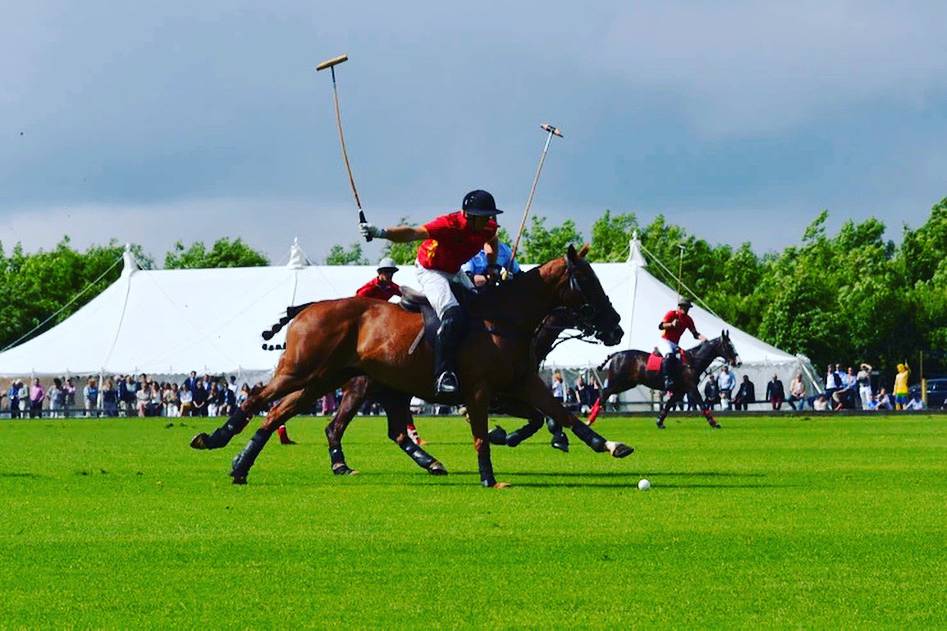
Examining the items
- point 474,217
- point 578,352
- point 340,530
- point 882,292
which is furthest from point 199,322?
point 340,530

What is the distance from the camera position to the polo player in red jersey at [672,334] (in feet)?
117

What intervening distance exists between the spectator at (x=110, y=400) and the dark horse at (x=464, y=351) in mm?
44561

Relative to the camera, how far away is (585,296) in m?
15.8

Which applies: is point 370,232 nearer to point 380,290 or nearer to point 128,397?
point 380,290

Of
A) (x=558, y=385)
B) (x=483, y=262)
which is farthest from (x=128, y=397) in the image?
(x=483, y=262)

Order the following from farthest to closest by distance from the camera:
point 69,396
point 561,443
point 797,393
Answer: point 69,396 → point 797,393 → point 561,443

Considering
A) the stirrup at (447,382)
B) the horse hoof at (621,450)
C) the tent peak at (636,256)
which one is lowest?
the horse hoof at (621,450)

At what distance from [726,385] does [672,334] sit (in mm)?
21695

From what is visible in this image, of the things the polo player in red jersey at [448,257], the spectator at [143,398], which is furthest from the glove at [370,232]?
the spectator at [143,398]

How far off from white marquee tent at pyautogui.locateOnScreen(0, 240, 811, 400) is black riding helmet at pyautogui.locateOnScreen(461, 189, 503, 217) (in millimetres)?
42117

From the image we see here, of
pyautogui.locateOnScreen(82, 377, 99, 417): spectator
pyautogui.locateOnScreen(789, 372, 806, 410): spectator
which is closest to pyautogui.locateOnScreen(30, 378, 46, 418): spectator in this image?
pyautogui.locateOnScreen(82, 377, 99, 417): spectator

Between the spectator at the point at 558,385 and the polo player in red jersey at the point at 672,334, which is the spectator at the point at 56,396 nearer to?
the spectator at the point at 558,385

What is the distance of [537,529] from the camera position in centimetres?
1098

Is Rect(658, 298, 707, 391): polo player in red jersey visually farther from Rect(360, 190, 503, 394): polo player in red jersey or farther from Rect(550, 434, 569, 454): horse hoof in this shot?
Rect(360, 190, 503, 394): polo player in red jersey
